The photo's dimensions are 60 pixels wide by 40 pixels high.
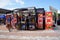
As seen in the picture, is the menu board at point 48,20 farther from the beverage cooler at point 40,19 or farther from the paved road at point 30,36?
the paved road at point 30,36

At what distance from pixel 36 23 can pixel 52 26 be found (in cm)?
255

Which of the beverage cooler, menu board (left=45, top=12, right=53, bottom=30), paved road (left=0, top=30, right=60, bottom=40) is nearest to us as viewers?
paved road (left=0, top=30, right=60, bottom=40)

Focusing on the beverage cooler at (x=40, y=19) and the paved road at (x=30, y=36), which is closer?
the paved road at (x=30, y=36)

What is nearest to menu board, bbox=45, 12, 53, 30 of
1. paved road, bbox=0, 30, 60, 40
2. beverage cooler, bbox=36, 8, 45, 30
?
beverage cooler, bbox=36, 8, 45, 30

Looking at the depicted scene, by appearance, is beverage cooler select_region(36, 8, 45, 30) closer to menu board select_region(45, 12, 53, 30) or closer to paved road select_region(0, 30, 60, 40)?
menu board select_region(45, 12, 53, 30)

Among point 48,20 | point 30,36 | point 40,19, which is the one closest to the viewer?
point 30,36

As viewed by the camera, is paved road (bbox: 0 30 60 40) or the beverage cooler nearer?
paved road (bbox: 0 30 60 40)

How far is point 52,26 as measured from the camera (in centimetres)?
2653

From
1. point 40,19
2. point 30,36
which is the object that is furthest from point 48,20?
Result: point 30,36

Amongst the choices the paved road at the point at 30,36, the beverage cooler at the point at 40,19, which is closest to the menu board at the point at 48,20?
the beverage cooler at the point at 40,19

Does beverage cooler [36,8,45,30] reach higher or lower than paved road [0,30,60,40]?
higher

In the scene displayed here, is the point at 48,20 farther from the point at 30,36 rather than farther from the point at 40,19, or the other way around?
the point at 30,36

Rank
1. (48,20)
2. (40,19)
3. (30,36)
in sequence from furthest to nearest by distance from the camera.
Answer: (40,19) < (48,20) < (30,36)

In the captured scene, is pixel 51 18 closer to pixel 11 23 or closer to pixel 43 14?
pixel 43 14
